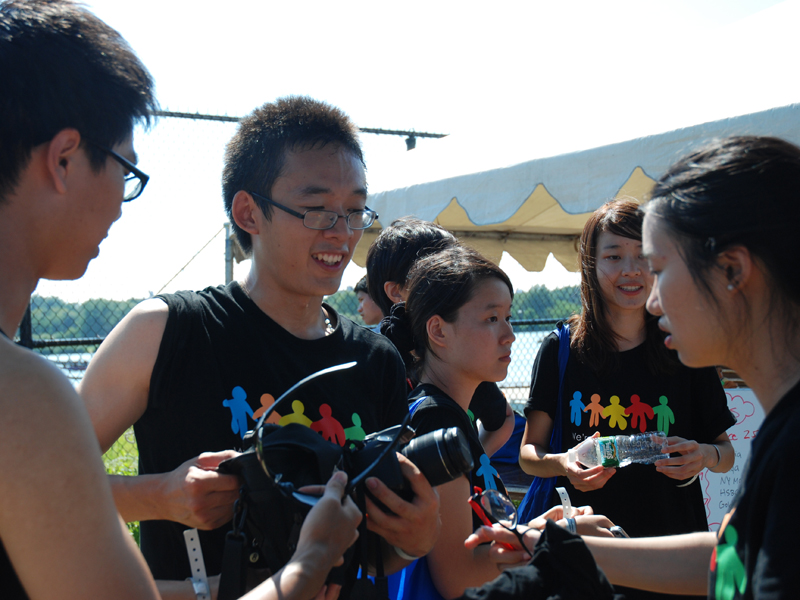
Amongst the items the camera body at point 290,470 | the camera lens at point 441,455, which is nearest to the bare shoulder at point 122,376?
the camera body at point 290,470

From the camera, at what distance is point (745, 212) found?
109 cm

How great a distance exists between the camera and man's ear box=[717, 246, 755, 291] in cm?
107

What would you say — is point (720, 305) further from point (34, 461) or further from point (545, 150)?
point (545, 150)

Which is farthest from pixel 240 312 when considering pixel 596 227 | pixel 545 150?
pixel 545 150

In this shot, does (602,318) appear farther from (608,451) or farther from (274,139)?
(274,139)

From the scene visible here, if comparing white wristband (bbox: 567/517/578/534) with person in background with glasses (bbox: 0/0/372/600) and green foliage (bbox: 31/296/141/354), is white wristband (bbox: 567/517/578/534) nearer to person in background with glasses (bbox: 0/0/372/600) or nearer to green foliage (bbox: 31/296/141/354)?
person in background with glasses (bbox: 0/0/372/600)

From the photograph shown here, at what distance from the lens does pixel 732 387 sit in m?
3.64

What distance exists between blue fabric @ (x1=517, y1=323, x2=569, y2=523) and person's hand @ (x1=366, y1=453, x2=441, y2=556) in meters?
1.15

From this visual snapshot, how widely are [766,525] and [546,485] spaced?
156 centimetres

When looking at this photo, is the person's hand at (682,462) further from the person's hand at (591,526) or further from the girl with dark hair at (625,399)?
the person's hand at (591,526)

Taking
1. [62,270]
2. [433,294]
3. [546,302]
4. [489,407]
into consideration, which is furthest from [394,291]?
[546,302]

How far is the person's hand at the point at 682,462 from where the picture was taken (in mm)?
2043

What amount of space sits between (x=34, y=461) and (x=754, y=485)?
41.8 inches

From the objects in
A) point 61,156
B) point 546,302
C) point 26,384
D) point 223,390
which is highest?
point 61,156
